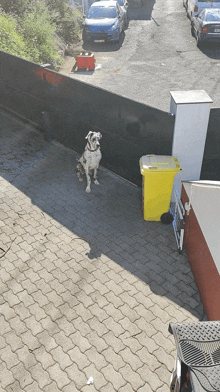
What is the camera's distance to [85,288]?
5.48m

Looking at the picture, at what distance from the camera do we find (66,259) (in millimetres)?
6008

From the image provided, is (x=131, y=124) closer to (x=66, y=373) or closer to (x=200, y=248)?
(x=200, y=248)

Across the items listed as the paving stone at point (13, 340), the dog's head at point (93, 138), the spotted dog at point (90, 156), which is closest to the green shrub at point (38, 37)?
the spotted dog at point (90, 156)

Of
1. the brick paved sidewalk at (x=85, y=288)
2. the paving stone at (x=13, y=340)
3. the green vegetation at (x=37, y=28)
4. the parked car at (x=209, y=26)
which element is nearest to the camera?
the brick paved sidewalk at (x=85, y=288)

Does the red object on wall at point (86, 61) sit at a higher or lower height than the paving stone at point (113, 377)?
higher

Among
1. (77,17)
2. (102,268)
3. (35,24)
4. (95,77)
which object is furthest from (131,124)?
(77,17)

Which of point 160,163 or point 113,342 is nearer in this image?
point 113,342

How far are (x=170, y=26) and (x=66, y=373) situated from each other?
22220 millimetres

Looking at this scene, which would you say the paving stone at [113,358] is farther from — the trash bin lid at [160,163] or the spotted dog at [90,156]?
the spotted dog at [90,156]

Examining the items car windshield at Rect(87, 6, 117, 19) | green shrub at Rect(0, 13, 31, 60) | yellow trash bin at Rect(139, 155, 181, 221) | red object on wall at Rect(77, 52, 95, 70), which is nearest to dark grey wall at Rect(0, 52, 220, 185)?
yellow trash bin at Rect(139, 155, 181, 221)

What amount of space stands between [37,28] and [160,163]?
12428 mm

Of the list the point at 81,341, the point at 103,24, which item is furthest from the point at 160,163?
the point at 103,24

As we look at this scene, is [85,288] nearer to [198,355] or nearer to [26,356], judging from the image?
[26,356]

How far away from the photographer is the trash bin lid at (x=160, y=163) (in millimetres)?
6113
